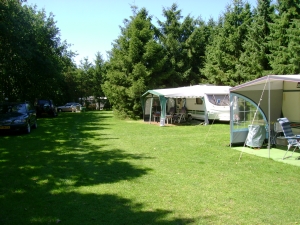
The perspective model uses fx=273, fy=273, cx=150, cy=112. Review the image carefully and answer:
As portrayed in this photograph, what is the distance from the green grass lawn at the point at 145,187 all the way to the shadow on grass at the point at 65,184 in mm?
15

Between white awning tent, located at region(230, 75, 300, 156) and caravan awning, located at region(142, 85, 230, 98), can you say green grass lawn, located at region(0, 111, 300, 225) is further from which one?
caravan awning, located at region(142, 85, 230, 98)

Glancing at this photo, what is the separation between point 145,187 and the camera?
5488 millimetres

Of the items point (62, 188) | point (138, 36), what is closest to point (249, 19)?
point (138, 36)

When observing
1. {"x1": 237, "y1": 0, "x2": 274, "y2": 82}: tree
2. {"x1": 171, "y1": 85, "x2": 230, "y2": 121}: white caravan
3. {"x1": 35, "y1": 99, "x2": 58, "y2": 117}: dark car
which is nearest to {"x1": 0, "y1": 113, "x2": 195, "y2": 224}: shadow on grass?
{"x1": 171, "y1": 85, "x2": 230, "y2": 121}: white caravan

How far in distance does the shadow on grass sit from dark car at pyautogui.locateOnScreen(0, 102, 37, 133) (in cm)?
254

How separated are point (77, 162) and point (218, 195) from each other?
417cm

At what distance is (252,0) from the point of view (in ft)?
76.6

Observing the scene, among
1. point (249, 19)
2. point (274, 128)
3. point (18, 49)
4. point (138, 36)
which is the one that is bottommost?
point (274, 128)

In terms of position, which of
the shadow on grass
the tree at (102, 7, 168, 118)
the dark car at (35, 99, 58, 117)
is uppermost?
the tree at (102, 7, 168, 118)

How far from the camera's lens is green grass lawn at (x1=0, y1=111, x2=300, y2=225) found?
163 inches

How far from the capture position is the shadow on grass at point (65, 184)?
4117 mm

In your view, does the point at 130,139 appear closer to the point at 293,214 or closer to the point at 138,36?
the point at 293,214

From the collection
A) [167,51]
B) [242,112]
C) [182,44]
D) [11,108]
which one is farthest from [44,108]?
[242,112]

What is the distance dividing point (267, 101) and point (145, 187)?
689cm
